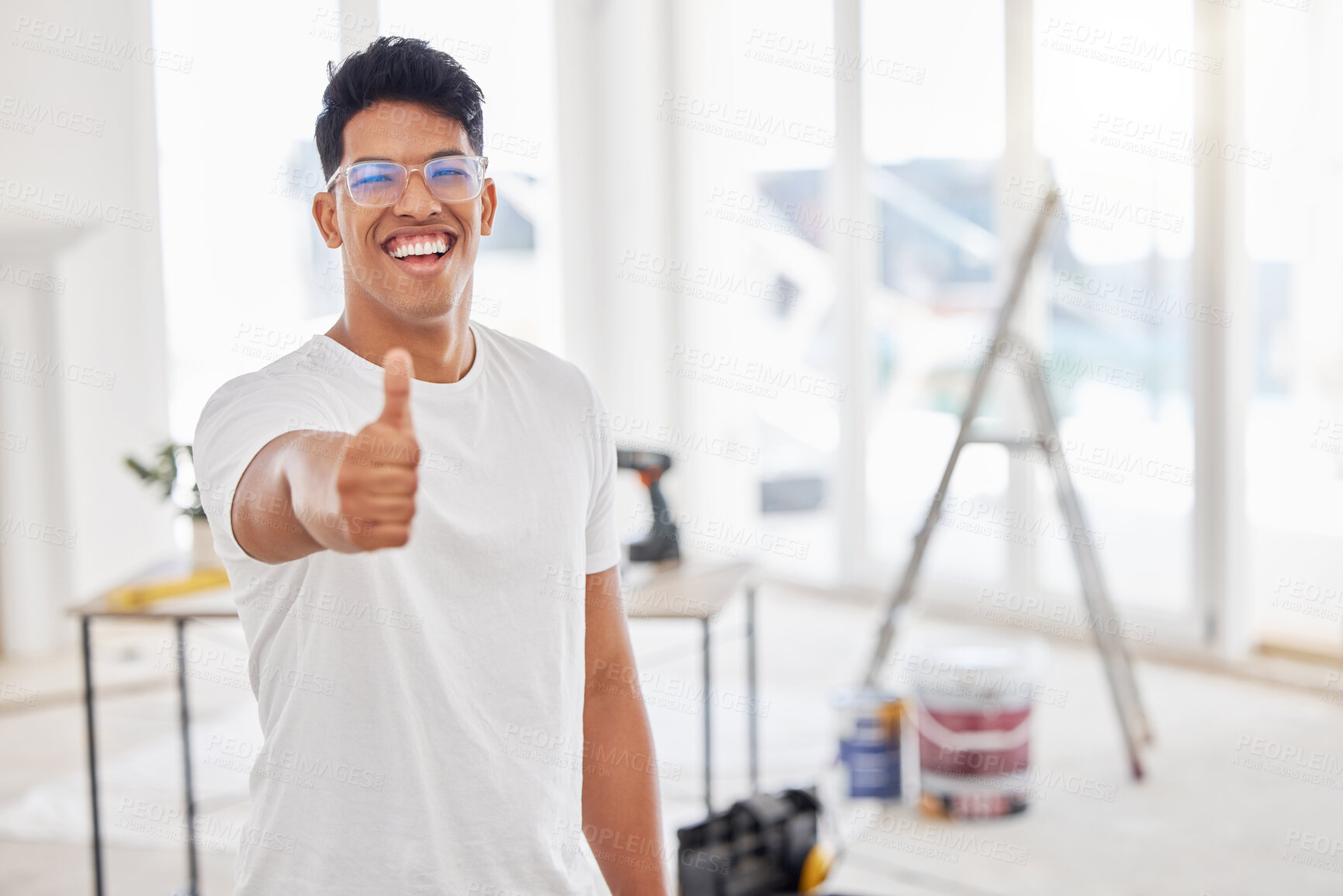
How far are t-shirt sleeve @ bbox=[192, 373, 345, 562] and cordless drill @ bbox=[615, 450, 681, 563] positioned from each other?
1.85m

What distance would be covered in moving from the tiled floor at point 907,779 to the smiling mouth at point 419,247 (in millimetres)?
2080

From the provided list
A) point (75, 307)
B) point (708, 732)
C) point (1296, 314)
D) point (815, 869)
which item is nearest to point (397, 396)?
point (815, 869)

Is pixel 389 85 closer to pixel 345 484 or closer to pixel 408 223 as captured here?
pixel 408 223

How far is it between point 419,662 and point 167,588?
70.1 inches

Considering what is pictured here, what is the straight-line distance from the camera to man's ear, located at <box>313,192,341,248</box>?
118 cm

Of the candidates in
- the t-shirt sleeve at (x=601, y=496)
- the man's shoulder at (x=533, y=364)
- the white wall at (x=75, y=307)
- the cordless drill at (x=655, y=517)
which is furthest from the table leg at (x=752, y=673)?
the white wall at (x=75, y=307)

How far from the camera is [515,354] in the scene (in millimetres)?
1242

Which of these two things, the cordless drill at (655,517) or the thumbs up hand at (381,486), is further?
the cordless drill at (655,517)

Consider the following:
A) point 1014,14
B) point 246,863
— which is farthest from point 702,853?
point 1014,14

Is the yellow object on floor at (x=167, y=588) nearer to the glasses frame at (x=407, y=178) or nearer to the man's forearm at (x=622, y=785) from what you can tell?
the man's forearm at (x=622, y=785)

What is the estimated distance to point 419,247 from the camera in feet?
3.64

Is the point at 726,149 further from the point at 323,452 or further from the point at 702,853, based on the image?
the point at 323,452

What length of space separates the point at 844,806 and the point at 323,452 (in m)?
2.65

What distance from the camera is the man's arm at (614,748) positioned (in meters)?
1.33
